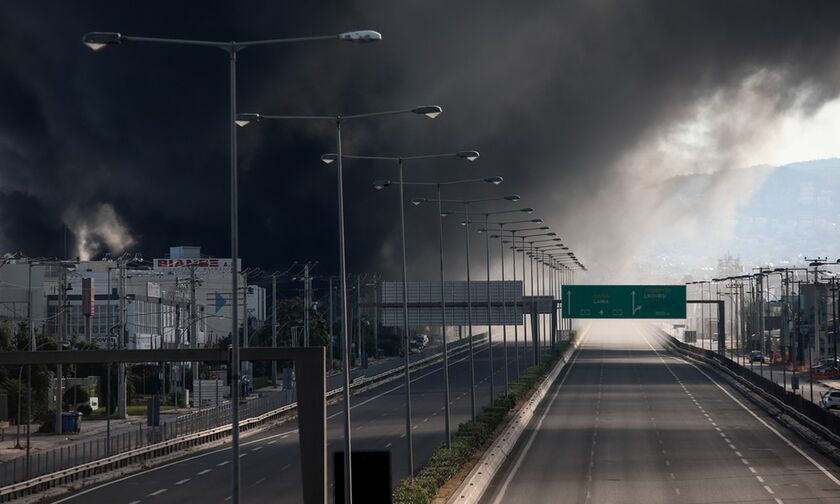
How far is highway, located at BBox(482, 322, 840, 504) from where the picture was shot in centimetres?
4650

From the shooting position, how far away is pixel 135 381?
125m

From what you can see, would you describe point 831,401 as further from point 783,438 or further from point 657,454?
point 657,454

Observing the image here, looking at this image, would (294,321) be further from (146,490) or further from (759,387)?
(146,490)

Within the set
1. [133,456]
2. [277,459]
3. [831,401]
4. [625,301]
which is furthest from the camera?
[625,301]

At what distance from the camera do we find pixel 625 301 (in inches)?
5527

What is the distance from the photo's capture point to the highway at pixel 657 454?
153 ft

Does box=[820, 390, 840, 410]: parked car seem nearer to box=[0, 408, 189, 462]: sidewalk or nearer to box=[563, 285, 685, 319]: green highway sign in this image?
box=[0, 408, 189, 462]: sidewalk

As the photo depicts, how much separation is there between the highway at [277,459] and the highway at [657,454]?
5615 millimetres

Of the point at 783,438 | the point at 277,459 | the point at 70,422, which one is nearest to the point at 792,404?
the point at 783,438

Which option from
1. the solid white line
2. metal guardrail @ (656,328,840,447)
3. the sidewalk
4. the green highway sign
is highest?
the green highway sign

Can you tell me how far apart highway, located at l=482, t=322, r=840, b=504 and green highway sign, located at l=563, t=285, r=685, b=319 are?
3012 centimetres

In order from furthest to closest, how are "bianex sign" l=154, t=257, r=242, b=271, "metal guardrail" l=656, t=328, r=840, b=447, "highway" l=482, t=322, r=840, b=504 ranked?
"bianex sign" l=154, t=257, r=242, b=271 → "metal guardrail" l=656, t=328, r=840, b=447 → "highway" l=482, t=322, r=840, b=504

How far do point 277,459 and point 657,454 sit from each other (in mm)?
18036

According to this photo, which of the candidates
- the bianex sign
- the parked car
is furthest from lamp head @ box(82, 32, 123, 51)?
the bianex sign
